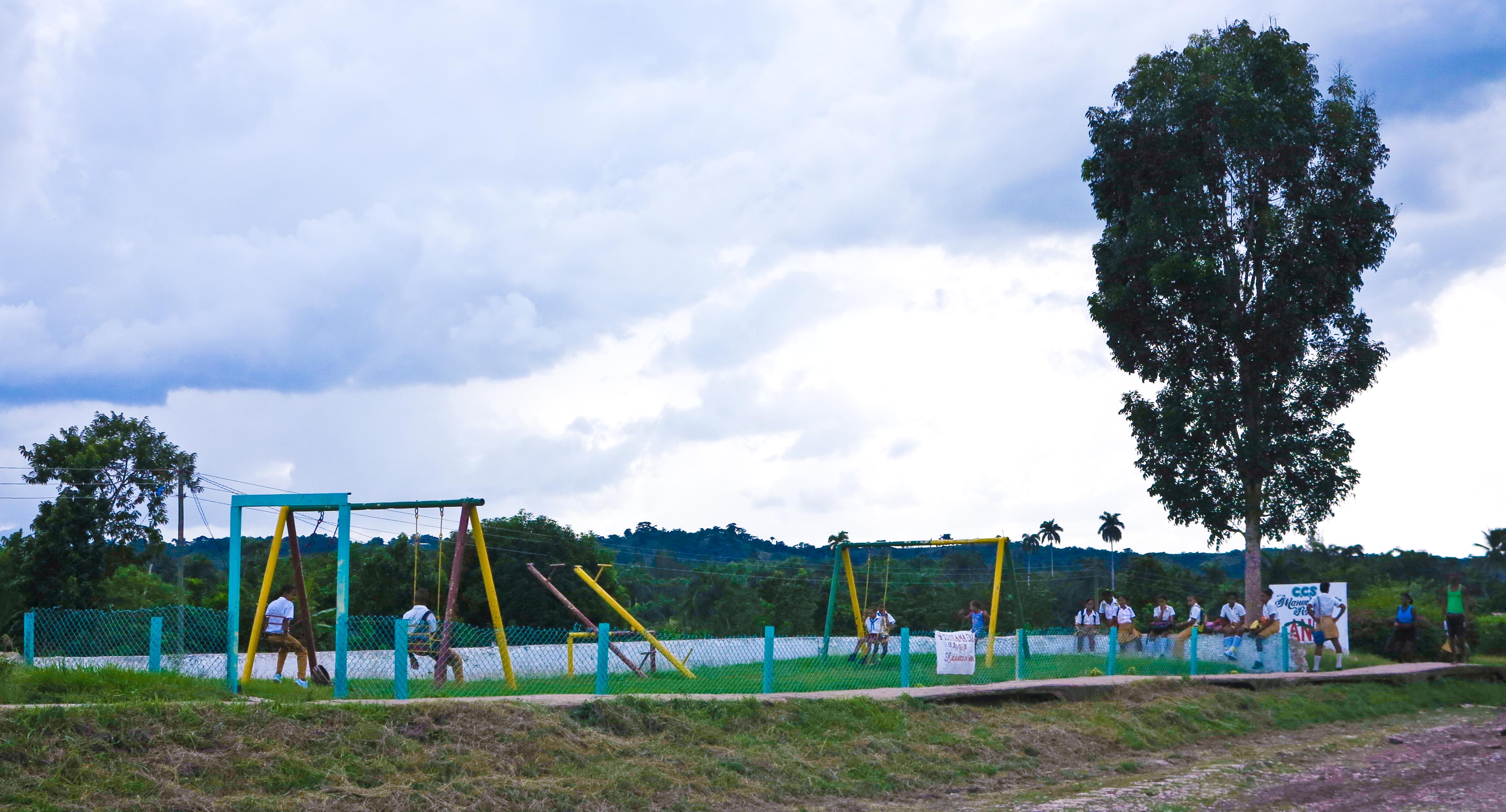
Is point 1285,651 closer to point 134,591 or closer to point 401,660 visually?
point 401,660

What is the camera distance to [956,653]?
1888 cm

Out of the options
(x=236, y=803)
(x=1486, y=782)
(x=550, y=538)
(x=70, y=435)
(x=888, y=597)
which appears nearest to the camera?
(x=236, y=803)

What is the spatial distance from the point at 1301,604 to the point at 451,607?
22.5 m

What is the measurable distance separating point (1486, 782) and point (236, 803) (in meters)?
11.7

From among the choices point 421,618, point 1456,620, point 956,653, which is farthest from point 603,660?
point 1456,620

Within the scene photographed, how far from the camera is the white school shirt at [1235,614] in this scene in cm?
2570

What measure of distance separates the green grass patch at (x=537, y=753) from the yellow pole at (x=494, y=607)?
3.94 metres

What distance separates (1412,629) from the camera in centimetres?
2762

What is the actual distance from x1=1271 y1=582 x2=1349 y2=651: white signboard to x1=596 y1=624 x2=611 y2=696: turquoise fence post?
21275mm

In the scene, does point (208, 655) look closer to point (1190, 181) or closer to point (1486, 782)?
point (1486, 782)

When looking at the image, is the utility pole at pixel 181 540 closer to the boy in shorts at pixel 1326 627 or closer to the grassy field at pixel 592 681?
the grassy field at pixel 592 681

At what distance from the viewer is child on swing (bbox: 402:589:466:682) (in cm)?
1539

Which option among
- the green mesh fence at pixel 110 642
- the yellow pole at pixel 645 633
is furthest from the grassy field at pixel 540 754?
the green mesh fence at pixel 110 642

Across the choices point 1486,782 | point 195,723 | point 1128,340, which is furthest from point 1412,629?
point 195,723
